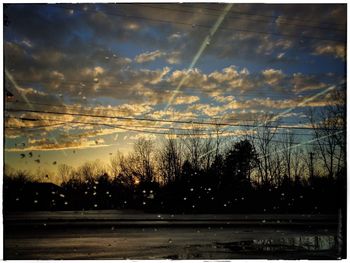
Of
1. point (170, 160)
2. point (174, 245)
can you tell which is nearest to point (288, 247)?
point (174, 245)

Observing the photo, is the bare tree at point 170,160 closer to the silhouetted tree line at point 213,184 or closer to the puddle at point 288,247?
the silhouetted tree line at point 213,184

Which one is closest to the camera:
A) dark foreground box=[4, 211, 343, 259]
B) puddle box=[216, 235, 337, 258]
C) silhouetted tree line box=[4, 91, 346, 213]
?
dark foreground box=[4, 211, 343, 259]

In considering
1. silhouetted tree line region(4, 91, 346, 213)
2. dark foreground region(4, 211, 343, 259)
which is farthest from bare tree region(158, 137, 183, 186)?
dark foreground region(4, 211, 343, 259)

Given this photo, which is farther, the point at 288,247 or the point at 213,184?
the point at 213,184

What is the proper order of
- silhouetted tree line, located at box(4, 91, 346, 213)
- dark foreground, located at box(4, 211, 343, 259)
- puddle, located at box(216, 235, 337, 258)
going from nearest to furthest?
dark foreground, located at box(4, 211, 343, 259) < puddle, located at box(216, 235, 337, 258) < silhouetted tree line, located at box(4, 91, 346, 213)

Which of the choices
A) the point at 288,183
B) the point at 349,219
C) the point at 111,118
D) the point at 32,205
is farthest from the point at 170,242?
the point at 32,205

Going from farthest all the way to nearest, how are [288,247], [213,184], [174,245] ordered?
[213,184] < [174,245] < [288,247]

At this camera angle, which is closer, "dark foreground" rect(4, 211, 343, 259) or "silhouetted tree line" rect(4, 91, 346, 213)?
"dark foreground" rect(4, 211, 343, 259)

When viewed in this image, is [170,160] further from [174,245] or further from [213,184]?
[174,245]

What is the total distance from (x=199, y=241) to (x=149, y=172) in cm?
2624

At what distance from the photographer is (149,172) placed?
36.6m

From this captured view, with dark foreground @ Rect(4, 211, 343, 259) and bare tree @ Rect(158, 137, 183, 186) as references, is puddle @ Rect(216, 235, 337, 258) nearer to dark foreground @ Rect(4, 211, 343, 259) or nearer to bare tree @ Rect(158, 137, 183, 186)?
dark foreground @ Rect(4, 211, 343, 259)

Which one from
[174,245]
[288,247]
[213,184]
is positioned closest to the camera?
[288,247]

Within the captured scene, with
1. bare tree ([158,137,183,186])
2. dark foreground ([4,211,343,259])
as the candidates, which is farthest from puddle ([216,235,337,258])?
bare tree ([158,137,183,186])
